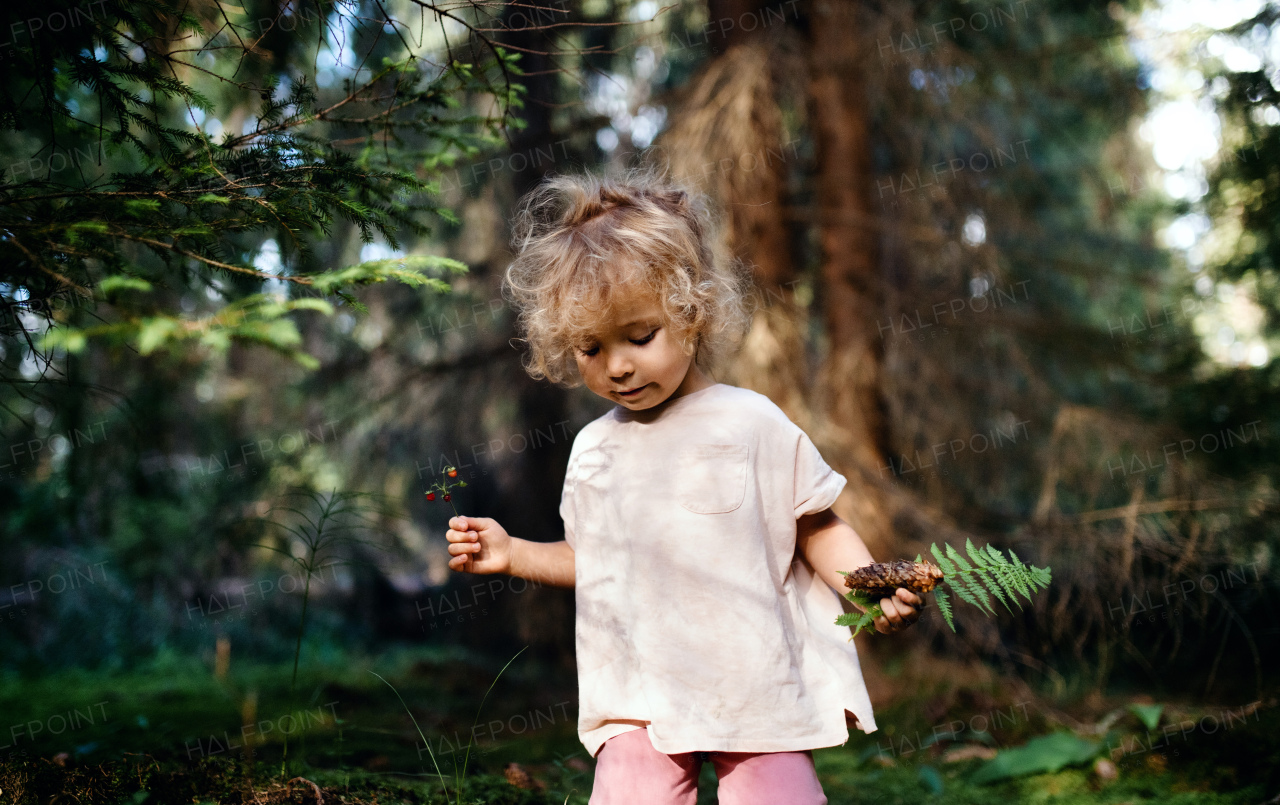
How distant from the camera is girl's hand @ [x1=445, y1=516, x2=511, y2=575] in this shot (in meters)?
2.28

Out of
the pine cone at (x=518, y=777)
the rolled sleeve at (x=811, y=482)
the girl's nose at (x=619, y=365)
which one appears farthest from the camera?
the pine cone at (x=518, y=777)

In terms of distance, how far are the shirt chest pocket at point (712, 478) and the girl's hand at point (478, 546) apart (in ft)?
1.87

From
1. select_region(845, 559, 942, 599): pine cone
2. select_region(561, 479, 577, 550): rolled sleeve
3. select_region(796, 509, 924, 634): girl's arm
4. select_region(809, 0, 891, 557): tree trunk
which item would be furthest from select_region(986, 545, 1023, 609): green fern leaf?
select_region(809, 0, 891, 557): tree trunk

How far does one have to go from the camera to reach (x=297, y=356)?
180cm

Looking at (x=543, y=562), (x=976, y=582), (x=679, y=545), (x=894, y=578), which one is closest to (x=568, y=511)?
(x=543, y=562)

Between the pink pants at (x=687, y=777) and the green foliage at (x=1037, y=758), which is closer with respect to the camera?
the pink pants at (x=687, y=777)

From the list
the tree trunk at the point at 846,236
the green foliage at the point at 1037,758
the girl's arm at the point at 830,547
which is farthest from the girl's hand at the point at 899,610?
the tree trunk at the point at 846,236

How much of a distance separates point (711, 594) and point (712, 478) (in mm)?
333

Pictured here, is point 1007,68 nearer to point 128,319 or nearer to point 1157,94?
point 1157,94

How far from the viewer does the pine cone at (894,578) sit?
1.81 meters

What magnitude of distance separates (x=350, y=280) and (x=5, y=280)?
0.83 metres

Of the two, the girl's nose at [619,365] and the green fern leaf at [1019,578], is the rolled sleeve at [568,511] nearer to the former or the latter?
the girl's nose at [619,365]

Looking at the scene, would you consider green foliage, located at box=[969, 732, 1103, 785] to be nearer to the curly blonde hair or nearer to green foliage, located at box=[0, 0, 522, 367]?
the curly blonde hair

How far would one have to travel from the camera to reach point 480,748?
316 centimetres
